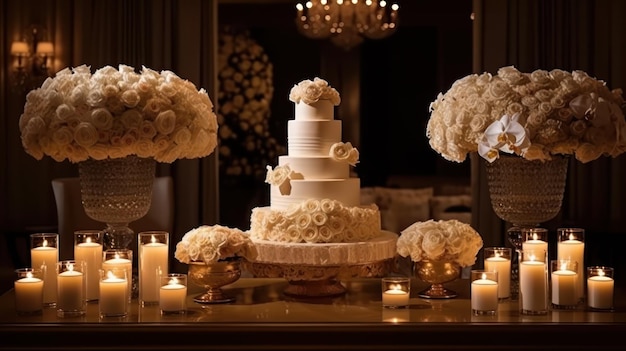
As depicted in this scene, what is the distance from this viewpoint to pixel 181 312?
2621mm

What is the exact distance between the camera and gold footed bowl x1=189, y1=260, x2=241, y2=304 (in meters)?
2.77

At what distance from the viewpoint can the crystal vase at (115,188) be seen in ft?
9.61

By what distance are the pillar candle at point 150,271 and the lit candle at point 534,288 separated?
1121 millimetres

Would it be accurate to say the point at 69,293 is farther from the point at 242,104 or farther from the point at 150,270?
the point at 242,104

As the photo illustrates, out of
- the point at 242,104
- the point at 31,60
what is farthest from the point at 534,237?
the point at 242,104

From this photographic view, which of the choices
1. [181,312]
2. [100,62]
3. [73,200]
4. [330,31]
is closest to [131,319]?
[181,312]

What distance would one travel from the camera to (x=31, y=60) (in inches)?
260

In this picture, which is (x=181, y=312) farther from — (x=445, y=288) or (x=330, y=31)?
(x=330, y=31)

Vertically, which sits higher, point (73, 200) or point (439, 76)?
point (439, 76)

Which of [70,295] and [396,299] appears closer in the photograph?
[70,295]

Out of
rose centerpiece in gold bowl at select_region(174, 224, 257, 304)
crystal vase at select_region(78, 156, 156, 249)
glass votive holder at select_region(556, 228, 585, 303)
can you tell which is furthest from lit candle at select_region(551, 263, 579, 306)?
crystal vase at select_region(78, 156, 156, 249)

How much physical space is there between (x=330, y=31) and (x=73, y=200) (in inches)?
154

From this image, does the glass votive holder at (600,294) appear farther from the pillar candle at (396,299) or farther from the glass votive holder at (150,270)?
the glass votive holder at (150,270)

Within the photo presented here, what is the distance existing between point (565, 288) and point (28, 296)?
5.38 feet
